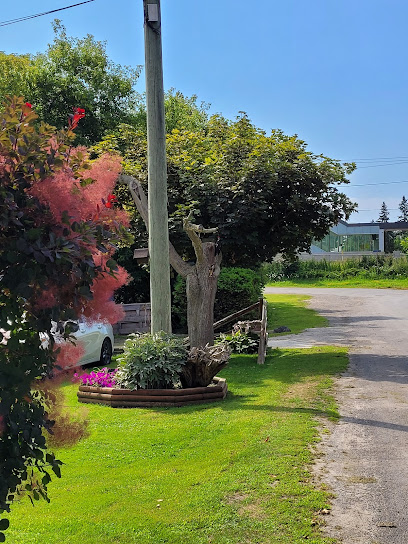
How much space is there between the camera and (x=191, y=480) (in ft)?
19.2

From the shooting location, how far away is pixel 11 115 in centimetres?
292

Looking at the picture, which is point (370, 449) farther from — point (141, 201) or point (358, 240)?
point (358, 240)

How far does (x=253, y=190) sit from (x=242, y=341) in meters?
3.57

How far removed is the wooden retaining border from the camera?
369 inches

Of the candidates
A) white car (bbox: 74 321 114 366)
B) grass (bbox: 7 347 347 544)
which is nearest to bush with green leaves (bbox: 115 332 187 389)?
grass (bbox: 7 347 347 544)

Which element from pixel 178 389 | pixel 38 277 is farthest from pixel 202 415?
pixel 38 277

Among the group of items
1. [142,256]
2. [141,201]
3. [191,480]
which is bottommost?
[191,480]

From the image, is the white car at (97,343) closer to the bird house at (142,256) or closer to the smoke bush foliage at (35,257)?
the bird house at (142,256)

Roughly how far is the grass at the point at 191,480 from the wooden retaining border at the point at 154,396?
7.3 inches

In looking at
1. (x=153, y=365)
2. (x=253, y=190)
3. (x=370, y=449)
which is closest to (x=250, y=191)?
(x=253, y=190)

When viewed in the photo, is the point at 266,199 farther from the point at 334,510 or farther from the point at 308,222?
the point at 334,510

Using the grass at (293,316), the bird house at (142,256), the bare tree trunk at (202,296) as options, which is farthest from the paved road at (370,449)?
the grass at (293,316)

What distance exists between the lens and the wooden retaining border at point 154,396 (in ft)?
30.8

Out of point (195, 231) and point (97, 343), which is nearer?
point (195, 231)
